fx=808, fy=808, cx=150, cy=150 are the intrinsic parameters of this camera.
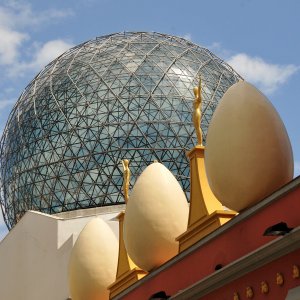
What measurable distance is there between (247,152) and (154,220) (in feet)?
10.9

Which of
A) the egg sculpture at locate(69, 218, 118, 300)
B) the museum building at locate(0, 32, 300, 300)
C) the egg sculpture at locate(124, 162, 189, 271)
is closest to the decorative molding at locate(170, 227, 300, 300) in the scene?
the museum building at locate(0, 32, 300, 300)

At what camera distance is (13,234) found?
27938 mm

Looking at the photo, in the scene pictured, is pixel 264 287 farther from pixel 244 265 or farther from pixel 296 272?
pixel 296 272

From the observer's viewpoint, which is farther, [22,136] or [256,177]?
[22,136]

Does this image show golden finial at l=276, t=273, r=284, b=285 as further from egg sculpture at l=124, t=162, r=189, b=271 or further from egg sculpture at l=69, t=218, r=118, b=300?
egg sculpture at l=69, t=218, r=118, b=300

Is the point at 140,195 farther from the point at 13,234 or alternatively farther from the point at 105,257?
the point at 13,234

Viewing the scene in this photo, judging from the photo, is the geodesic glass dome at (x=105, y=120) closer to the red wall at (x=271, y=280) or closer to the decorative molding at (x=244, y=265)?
the decorative molding at (x=244, y=265)

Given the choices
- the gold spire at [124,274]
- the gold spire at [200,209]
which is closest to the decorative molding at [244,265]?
the gold spire at [200,209]

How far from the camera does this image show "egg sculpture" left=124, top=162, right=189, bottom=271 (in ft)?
48.3

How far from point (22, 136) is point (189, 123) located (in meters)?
7.12

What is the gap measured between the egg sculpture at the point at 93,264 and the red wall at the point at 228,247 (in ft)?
12.4

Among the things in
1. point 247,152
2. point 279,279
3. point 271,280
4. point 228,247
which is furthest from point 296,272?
point 247,152

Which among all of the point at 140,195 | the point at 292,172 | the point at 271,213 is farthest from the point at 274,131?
the point at 140,195

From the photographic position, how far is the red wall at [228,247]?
10.2 metres
